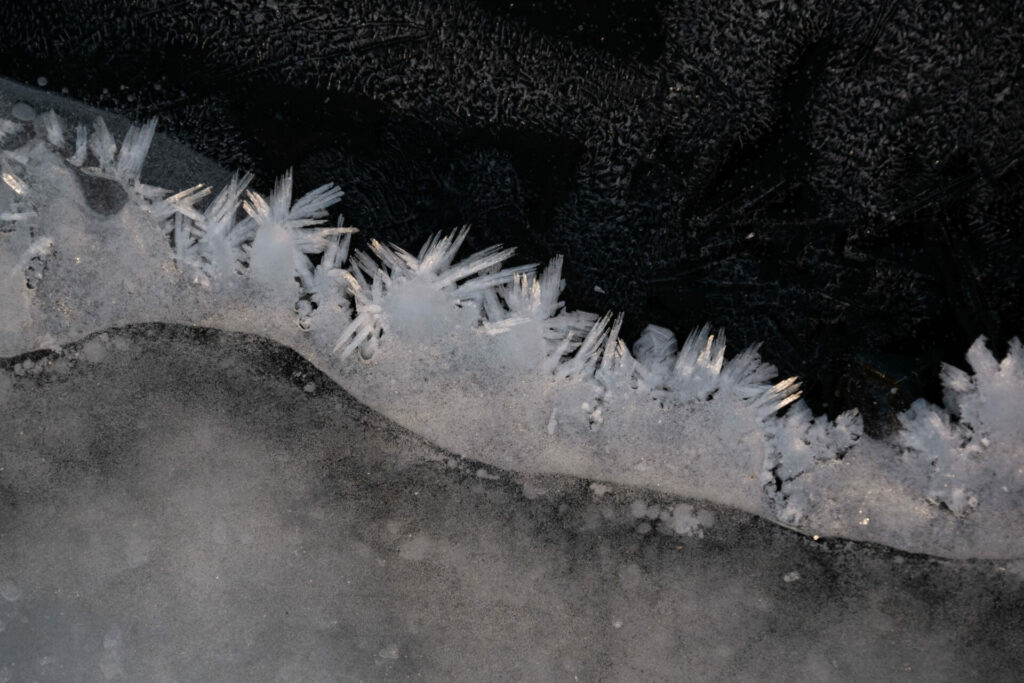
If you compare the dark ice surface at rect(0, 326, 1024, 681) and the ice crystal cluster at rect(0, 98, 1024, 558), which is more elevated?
the ice crystal cluster at rect(0, 98, 1024, 558)

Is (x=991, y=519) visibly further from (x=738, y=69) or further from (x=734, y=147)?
(x=738, y=69)

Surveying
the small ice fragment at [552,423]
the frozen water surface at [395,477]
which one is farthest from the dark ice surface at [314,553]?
the small ice fragment at [552,423]

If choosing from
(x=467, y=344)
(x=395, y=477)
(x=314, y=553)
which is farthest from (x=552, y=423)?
(x=314, y=553)

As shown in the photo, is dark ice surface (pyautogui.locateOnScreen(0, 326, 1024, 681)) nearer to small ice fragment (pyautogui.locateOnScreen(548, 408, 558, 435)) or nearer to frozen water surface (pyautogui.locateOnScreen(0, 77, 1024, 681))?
frozen water surface (pyautogui.locateOnScreen(0, 77, 1024, 681))

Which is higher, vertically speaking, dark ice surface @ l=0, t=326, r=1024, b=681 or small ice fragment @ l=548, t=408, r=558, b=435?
small ice fragment @ l=548, t=408, r=558, b=435

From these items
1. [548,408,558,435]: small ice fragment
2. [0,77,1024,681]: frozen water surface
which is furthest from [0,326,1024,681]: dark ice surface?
[548,408,558,435]: small ice fragment

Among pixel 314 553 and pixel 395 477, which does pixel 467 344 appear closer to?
pixel 395 477

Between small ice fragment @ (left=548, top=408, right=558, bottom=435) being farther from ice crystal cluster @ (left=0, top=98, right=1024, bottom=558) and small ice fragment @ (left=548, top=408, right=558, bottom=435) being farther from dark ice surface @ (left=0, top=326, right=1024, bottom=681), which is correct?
dark ice surface @ (left=0, top=326, right=1024, bottom=681)
